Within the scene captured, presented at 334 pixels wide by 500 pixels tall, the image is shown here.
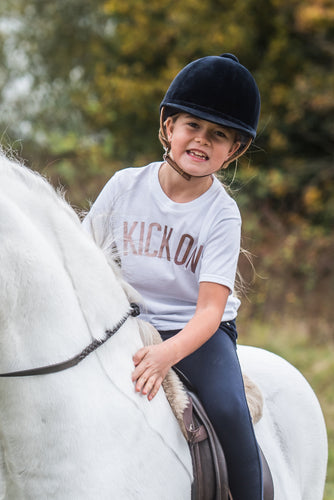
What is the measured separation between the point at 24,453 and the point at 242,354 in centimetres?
147

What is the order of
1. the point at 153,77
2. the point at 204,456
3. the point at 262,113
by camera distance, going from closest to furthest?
1. the point at 204,456
2. the point at 262,113
3. the point at 153,77

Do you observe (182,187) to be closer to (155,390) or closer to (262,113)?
(155,390)

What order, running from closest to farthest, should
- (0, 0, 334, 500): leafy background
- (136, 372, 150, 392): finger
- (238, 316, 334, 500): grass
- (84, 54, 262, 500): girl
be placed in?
(136, 372, 150, 392): finger < (84, 54, 262, 500): girl < (238, 316, 334, 500): grass < (0, 0, 334, 500): leafy background

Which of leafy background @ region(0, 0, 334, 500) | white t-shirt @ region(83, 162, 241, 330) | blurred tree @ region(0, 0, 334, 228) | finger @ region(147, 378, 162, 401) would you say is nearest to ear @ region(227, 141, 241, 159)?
white t-shirt @ region(83, 162, 241, 330)

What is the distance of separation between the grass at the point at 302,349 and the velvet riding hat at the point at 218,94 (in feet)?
14.4

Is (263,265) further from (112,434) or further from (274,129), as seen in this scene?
(112,434)

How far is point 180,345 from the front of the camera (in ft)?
6.07

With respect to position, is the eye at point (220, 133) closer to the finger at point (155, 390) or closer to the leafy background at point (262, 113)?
the finger at point (155, 390)

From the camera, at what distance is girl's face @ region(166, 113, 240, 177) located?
199 centimetres

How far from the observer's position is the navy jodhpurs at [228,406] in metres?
2.01

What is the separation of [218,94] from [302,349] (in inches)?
265

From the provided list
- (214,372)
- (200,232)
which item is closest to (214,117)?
(200,232)

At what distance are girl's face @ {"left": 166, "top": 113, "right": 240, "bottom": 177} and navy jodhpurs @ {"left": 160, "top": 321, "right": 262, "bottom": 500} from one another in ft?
1.98

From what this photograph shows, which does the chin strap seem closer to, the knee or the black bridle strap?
the black bridle strap
